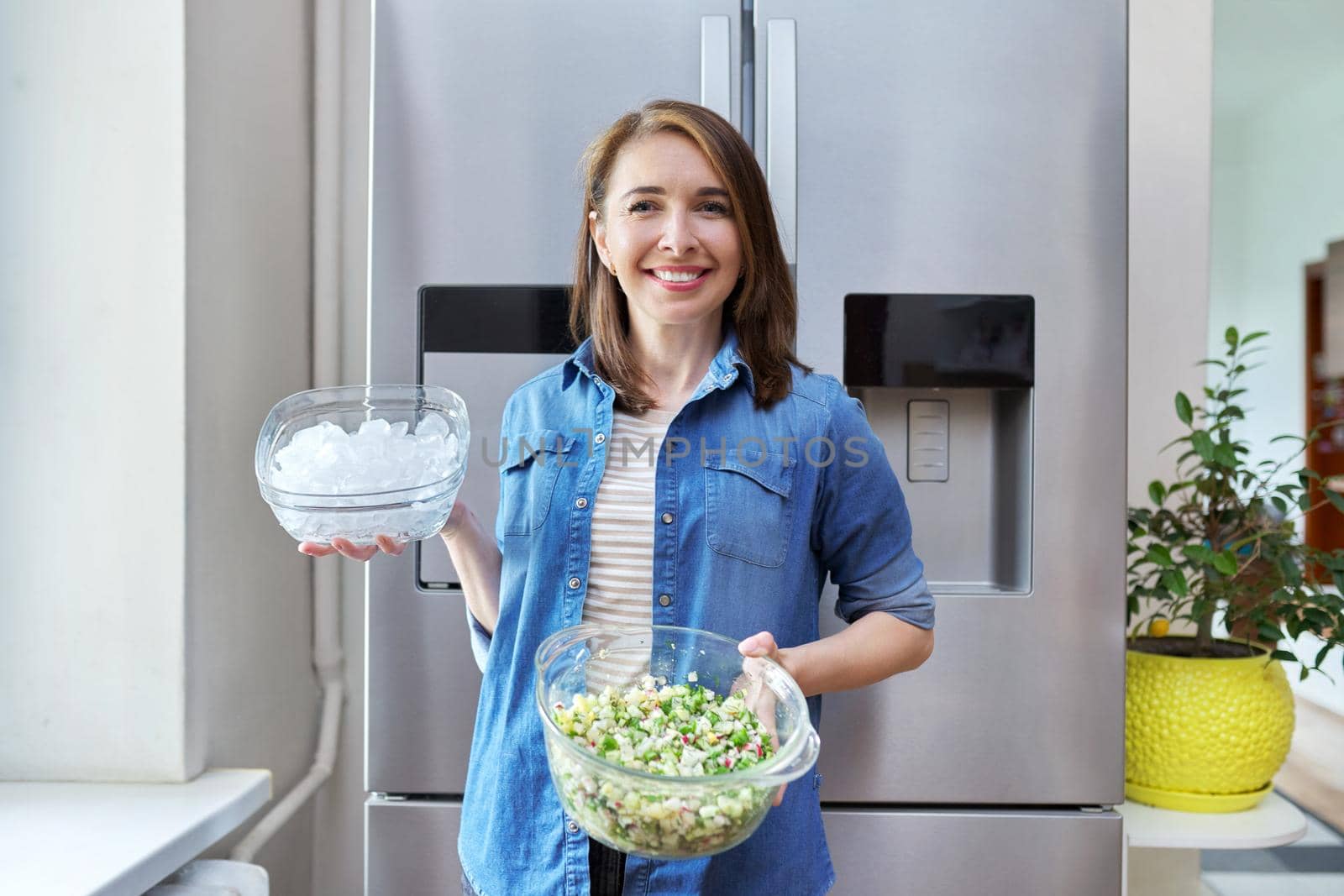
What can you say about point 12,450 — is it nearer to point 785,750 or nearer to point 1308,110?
point 785,750

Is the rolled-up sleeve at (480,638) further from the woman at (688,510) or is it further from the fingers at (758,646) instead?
the fingers at (758,646)

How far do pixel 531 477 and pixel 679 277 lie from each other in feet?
0.88

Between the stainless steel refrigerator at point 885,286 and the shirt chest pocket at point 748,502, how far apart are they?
0.31m

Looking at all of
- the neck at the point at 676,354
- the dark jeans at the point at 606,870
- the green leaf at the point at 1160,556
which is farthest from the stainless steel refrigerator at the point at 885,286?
the dark jeans at the point at 606,870

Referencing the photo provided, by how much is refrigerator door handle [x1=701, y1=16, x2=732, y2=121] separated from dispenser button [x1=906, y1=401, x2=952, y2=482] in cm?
47

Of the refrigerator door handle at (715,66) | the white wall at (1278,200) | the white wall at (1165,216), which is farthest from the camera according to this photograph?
the white wall at (1278,200)

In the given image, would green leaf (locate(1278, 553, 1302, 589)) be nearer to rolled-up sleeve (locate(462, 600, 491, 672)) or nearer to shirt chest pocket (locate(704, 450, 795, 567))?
shirt chest pocket (locate(704, 450, 795, 567))

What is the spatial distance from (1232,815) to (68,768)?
5.32 ft

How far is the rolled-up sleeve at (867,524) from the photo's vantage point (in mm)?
990

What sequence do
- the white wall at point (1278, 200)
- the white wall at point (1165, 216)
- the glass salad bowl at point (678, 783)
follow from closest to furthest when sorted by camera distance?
1. the glass salad bowl at point (678, 783)
2. the white wall at point (1165, 216)
3. the white wall at point (1278, 200)

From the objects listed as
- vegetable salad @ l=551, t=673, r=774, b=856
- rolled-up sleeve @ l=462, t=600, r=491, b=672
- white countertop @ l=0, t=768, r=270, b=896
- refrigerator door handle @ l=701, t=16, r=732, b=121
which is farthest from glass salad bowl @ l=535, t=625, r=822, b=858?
refrigerator door handle @ l=701, t=16, r=732, b=121

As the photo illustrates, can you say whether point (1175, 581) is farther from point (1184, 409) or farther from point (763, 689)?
point (763, 689)

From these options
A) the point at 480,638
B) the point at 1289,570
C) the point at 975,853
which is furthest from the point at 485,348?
the point at 1289,570

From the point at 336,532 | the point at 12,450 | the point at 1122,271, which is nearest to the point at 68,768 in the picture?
the point at 12,450
